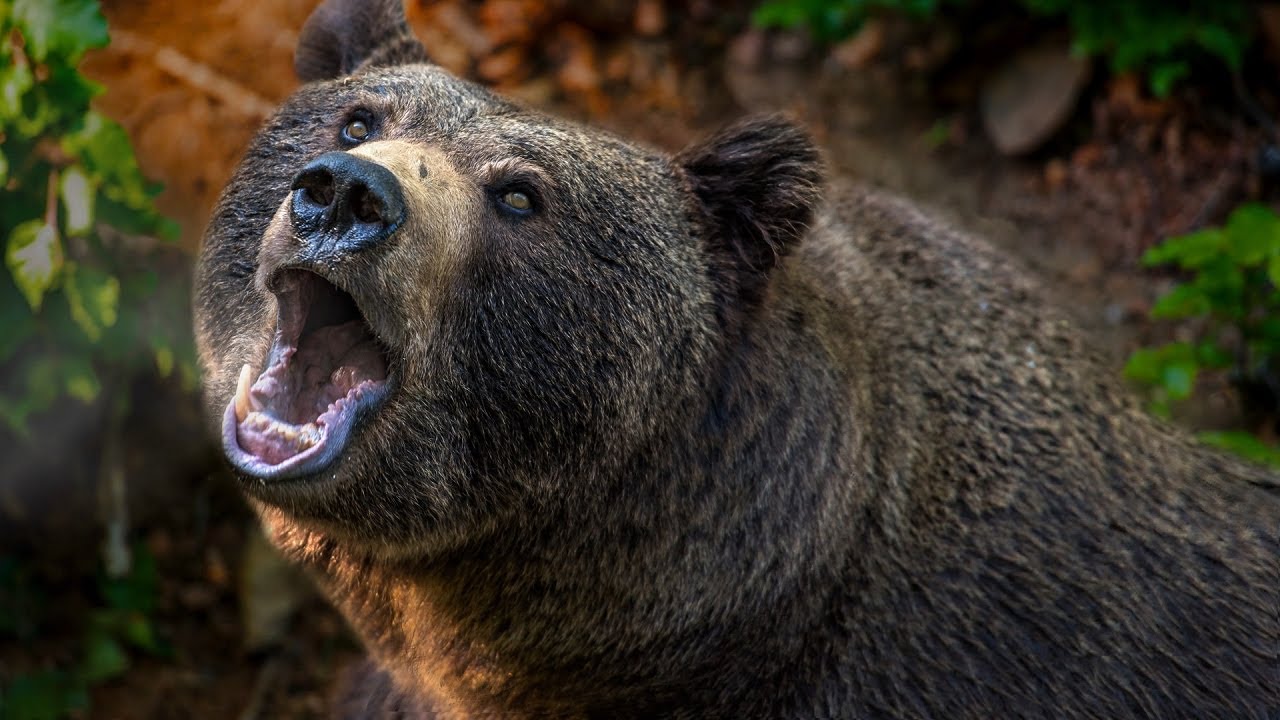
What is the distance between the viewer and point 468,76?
678 cm

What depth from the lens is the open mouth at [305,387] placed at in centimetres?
300

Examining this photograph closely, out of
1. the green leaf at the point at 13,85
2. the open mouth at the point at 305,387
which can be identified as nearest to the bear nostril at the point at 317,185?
the open mouth at the point at 305,387

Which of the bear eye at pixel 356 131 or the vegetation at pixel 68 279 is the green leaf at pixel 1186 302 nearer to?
the bear eye at pixel 356 131

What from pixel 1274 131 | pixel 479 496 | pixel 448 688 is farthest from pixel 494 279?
pixel 1274 131

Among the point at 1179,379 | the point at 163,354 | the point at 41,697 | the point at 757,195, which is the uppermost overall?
the point at 757,195

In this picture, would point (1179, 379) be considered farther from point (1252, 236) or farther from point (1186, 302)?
point (1252, 236)

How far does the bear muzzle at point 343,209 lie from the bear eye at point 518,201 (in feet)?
1.31

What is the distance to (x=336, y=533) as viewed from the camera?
3242 millimetres

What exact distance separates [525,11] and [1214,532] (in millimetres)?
4346

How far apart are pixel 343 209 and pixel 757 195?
112 cm

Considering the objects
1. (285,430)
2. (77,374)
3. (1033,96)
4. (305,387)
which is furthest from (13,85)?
(1033,96)

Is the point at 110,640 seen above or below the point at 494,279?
below

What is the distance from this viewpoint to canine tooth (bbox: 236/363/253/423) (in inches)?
120

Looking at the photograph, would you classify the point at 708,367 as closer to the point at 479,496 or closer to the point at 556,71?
the point at 479,496
